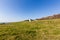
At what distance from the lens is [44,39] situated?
44.9 feet

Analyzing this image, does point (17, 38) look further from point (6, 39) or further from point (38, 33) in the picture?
point (38, 33)

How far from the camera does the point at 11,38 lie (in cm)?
1276

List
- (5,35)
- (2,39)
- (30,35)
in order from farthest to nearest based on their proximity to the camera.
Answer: (30,35) < (5,35) < (2,39)

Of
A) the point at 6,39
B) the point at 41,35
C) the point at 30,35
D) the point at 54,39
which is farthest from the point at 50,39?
the point at 6,39

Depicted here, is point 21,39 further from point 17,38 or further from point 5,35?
point 5,35

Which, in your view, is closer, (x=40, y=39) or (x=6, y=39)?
(x=6, y=39)

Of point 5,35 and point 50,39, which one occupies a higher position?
point 5,35

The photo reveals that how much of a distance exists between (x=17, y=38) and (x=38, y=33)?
352cm

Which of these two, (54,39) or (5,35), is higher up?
(5,35)

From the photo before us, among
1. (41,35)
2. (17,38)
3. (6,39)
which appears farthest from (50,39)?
(6,39)

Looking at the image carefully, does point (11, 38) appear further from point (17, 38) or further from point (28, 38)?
point (28, 38)

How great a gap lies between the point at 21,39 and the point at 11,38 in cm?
116

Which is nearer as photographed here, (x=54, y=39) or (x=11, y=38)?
(x=11, y=38)

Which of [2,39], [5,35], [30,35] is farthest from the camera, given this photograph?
[30,35]
